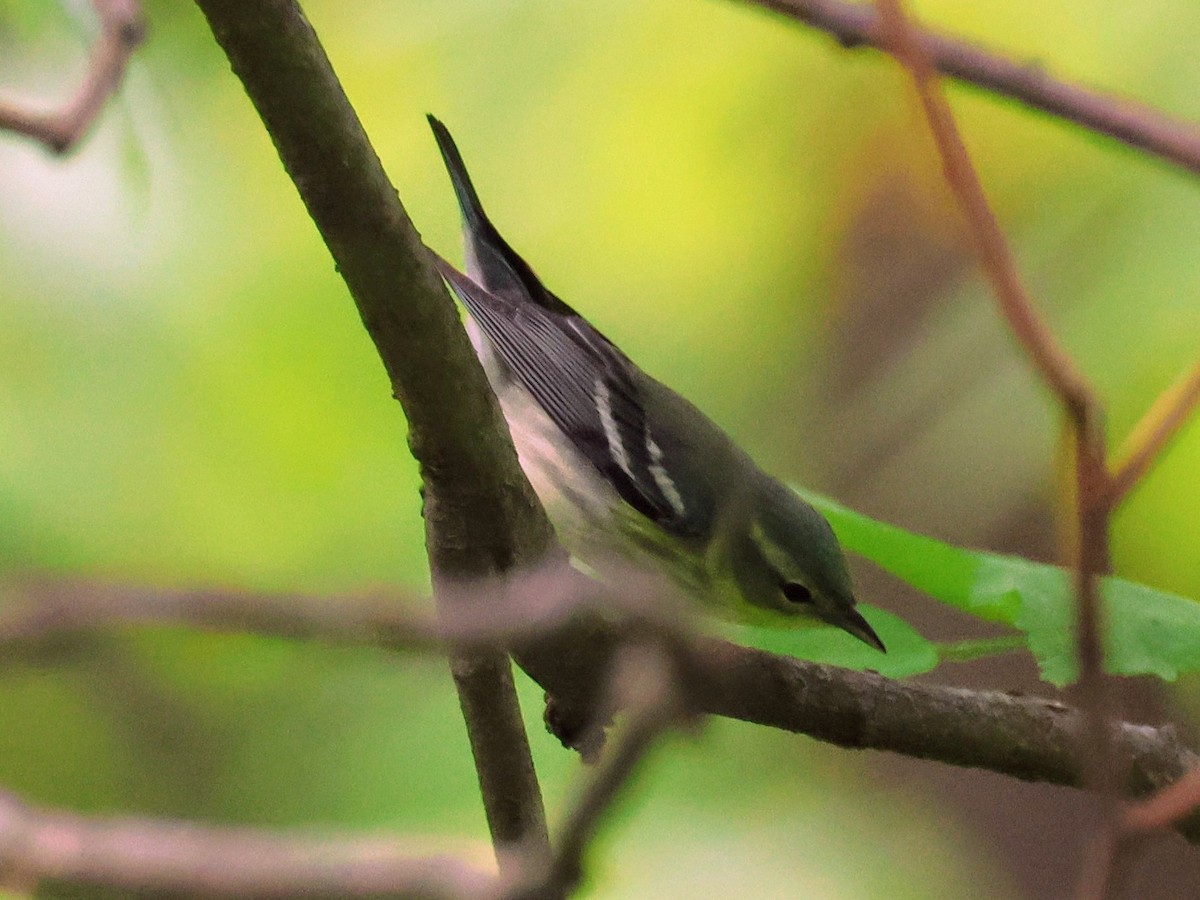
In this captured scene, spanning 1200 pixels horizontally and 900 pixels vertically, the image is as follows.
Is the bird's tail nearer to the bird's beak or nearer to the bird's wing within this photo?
the bird's wing

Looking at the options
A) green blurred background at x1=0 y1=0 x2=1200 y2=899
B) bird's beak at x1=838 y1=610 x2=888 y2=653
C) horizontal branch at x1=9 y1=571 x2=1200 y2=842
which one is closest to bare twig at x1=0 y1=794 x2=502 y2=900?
horizontal branch at x1=9 y1=571 x2=1200 y2=842

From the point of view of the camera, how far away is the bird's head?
2.60 m

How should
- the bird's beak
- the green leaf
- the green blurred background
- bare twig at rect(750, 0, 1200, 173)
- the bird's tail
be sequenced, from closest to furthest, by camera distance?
bare twig at rect(750, 0, 1200, 173) < the green leaf < the bird's beak < the green blurred background < the bird's tail

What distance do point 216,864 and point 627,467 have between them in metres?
2.48

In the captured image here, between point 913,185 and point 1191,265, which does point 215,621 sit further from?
point 913,185

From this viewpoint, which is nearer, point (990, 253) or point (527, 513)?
point (990, 253)

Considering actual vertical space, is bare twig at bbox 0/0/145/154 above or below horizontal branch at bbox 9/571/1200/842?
above

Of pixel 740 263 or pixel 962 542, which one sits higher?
pixel 740 263

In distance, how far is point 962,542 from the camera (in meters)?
3.21

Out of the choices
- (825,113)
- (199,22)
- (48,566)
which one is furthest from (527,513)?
(825,113)

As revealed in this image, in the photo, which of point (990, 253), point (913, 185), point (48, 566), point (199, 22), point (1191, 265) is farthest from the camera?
point (913, 185)

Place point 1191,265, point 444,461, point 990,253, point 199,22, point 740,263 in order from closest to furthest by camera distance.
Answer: point 990,253, point 444,461, point 1191,265, point 199,22, point 740,263

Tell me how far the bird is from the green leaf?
94 centimetres

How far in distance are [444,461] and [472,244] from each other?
1697mm
